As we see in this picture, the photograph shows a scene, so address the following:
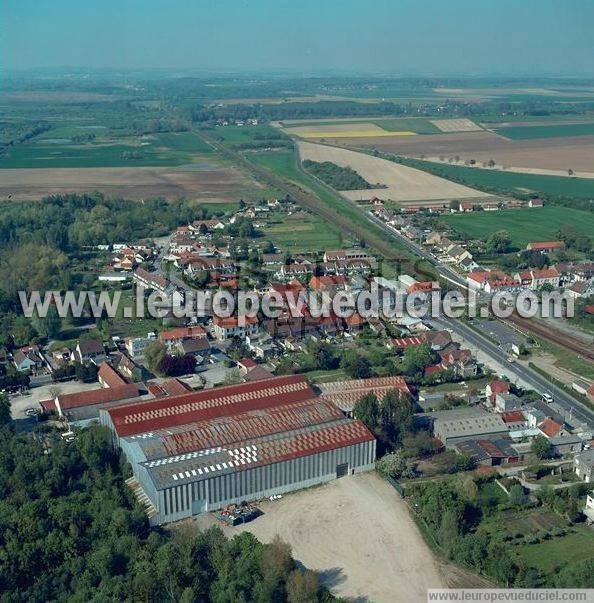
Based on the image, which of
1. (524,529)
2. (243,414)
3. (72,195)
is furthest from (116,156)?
(524,529)

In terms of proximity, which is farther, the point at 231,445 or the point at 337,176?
the point at 337,176

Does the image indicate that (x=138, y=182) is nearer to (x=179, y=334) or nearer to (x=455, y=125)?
(x=179, y=334)

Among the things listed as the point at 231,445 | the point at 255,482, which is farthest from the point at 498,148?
→ the point at 255,482

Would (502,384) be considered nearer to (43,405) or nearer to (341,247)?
(43,405)

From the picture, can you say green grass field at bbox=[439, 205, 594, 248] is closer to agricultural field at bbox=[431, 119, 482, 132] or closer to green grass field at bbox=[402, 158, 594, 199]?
green grass field at bbox=[402, 158, 594, 199]

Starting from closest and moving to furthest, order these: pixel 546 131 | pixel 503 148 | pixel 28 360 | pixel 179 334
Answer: pixel 28 360, pixel 179 334, pixel 503 148, pixel 546 131

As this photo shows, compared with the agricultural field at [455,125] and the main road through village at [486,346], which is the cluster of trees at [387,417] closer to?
the main road through village at [486,346]

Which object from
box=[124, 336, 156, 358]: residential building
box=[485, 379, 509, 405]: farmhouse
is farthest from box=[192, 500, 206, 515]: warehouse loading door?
box=[124, 336, 156, 358]: residential building
